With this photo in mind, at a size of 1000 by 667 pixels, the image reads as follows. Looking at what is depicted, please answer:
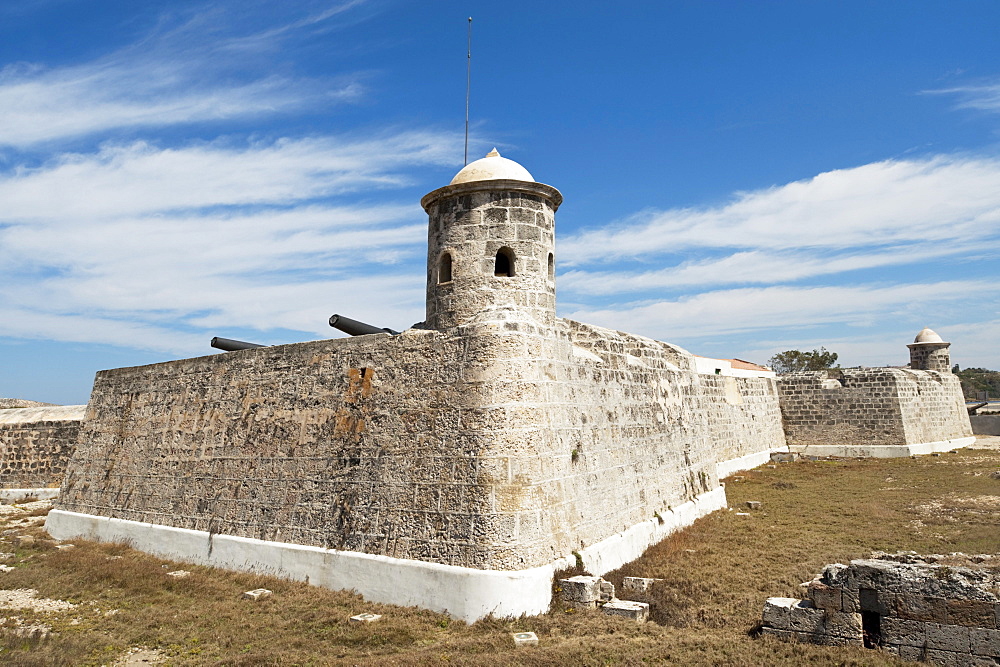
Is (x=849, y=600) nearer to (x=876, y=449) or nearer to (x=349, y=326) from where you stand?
(x=349, y=326)

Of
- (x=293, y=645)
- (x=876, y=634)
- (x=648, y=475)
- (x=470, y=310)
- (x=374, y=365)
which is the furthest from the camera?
(x=648, y=475)

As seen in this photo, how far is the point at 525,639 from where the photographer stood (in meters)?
6.36

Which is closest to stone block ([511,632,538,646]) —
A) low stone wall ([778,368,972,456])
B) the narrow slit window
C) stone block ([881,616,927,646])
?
stone block ([881,616,927,646])

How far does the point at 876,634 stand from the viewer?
19.4ft

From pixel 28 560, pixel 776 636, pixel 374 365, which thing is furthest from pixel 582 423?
pixel 28 560

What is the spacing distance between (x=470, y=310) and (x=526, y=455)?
202 centimetres

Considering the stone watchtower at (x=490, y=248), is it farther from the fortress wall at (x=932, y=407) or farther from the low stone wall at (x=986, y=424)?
the low stone wall at (x=986, y=424)

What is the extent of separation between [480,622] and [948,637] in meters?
4.26

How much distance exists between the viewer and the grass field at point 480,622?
20.1ft

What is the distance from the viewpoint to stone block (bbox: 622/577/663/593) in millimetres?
7949

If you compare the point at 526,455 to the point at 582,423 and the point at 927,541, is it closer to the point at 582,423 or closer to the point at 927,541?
the point at 582,423

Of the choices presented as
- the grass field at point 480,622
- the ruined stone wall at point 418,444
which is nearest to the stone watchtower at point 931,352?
the grass field at point 480,622

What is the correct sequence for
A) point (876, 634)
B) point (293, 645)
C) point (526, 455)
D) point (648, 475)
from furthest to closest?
point (648, 475), point (526, 455), point (293, 645), point (876, 634)

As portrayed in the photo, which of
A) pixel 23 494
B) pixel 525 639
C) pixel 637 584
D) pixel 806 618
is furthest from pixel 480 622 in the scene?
pixel 23 494
